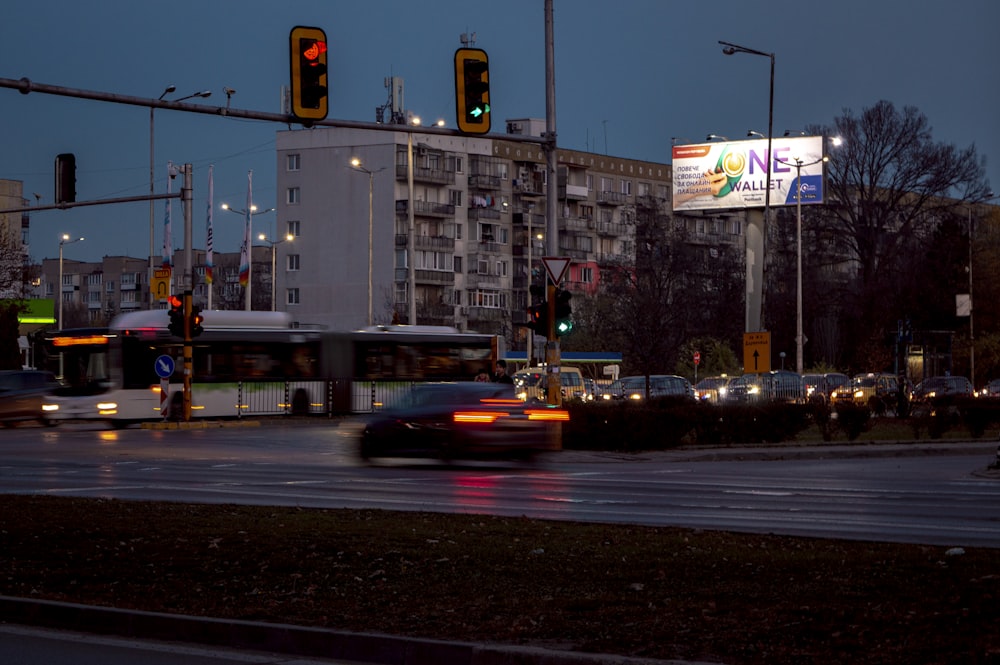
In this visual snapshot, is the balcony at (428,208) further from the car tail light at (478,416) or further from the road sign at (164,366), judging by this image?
the car tail light at (478,416)

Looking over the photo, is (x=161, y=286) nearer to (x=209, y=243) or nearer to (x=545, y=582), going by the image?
(x=209, y=243)

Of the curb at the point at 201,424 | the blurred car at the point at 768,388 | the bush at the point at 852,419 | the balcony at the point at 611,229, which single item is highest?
the balcony at the point at 611,229

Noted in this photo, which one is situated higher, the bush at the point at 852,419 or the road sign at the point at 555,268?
the road sign at the point at 555,268

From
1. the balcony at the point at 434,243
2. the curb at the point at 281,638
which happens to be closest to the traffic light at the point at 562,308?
the curb at the point at 281,638

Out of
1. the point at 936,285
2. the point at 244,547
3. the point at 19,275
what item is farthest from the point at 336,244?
the point at 244,547

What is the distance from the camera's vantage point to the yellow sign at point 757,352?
123 feet

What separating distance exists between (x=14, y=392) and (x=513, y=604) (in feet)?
127

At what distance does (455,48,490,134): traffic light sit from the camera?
78.7ft

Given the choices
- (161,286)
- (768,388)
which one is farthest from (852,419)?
(161,286)

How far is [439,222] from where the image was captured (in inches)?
4077

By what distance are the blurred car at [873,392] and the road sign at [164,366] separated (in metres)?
21.1

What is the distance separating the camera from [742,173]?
67750mm

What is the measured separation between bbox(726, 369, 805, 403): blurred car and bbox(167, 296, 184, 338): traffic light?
55.7 feet

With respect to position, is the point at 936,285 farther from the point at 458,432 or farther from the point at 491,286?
the point at 458,432
